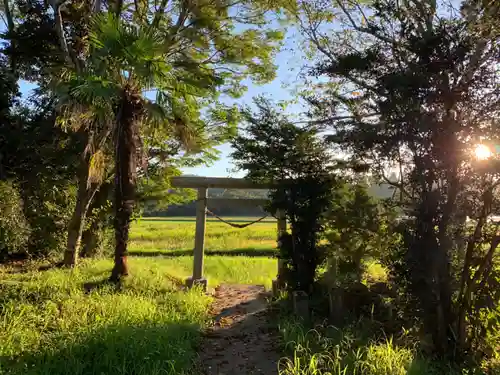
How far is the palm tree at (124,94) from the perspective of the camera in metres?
6.54

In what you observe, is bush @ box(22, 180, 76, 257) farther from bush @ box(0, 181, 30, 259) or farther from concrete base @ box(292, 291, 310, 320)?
concrete base @ box(292, 291, 310, 320)

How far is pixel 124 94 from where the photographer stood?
24.6 ft

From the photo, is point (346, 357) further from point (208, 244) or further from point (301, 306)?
point (208, 244)

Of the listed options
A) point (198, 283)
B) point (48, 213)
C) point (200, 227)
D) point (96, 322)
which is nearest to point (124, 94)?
point (200, 227)

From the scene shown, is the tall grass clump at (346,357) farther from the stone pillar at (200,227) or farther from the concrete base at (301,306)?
the stone pillar at (200,227)

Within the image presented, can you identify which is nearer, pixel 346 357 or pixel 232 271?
pixel 346 357

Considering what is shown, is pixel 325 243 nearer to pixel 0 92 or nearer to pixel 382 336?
pixel 382 336

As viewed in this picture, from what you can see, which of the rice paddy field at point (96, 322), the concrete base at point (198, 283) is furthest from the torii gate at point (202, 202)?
the rice paddy field at point (96, 322)

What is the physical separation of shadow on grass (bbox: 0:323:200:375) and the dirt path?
1.45 ft

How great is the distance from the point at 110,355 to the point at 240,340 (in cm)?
216

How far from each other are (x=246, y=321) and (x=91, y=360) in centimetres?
302

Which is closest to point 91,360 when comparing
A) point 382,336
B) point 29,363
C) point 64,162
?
point 29,363

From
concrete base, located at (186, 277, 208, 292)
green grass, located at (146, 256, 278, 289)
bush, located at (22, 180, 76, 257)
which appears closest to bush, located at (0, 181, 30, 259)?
bush, located at (22, 180, 76, 257)

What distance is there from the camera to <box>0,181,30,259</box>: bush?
26.8 ft
